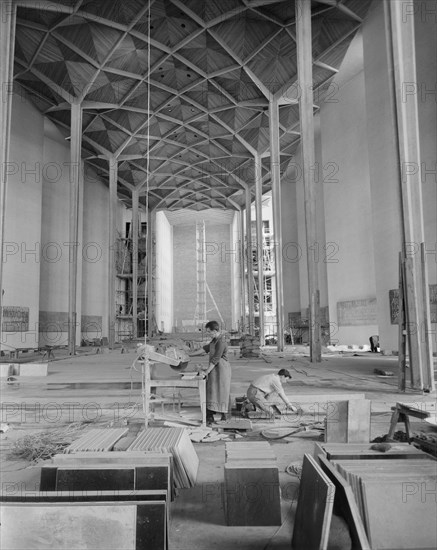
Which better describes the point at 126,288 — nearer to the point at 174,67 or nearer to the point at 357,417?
the point at 174,67

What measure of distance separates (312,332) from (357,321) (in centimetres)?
713

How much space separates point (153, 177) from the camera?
112 ft

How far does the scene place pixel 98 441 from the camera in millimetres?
3994

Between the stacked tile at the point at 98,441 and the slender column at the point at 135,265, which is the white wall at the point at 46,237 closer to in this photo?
the slender column at the point at 135,265

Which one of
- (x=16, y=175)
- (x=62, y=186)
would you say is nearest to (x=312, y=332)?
(x=16, y=175)

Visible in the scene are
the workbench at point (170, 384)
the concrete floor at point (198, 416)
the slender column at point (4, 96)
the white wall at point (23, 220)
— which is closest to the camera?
the concrete floor at point (198, 416)

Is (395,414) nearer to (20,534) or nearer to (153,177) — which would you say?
(20,534)

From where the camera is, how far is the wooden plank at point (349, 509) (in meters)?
2.47

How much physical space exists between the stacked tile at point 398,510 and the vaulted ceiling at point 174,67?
12474mm

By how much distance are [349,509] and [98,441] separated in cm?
235

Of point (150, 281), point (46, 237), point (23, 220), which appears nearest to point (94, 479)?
point (23, 220)

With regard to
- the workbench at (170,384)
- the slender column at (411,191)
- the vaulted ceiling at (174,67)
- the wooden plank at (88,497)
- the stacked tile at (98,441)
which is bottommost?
the wooden plank at (88,497)

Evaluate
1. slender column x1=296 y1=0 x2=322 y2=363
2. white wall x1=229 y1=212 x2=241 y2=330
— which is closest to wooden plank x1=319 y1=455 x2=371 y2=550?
slender column x1=296 y1=0 x2=322 y2=363

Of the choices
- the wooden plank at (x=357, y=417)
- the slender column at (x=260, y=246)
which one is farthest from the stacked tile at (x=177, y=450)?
the slender column at (x=260, y=246)
